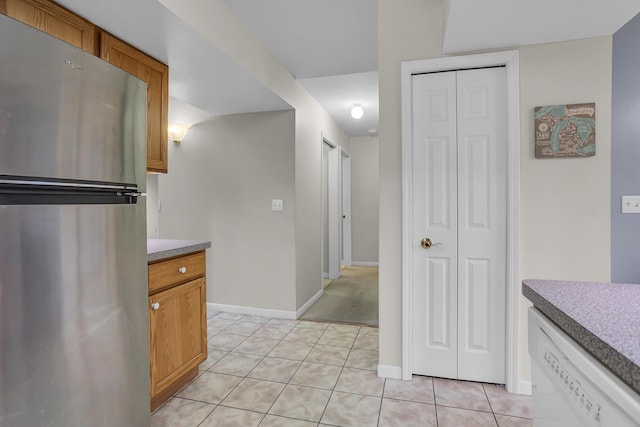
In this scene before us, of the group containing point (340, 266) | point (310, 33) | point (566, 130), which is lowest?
point (340, 266)

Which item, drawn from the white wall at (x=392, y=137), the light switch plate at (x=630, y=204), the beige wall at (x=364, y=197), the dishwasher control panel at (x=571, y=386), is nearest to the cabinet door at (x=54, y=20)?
the white wall at (x=392, y=137)

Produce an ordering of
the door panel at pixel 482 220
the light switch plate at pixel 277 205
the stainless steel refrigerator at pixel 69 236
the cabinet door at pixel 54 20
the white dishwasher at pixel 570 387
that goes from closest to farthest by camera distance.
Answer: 1. the white dishwasher at pixel 570 387
2. the stainless steel refrigerator at pixel 69 236
3. the cabinet door at pixel 54 20
4. the door panel at pixel 482 220
5. the light switch plate at pixel 277 205

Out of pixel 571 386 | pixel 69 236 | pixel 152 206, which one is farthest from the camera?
pixel 152 206

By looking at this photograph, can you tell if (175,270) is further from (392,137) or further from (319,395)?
(392,137)

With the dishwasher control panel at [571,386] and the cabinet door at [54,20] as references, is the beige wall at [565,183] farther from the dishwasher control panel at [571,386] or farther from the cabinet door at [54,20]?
the cabinet door at [54,20]

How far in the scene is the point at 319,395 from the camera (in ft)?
6.63

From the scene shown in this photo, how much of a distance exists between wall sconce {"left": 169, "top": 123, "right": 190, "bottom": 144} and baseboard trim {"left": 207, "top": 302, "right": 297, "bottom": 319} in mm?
1801

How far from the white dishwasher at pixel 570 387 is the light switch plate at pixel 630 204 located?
4.78 ft

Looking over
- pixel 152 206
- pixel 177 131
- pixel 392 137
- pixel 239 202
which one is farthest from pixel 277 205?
pixel 392 137

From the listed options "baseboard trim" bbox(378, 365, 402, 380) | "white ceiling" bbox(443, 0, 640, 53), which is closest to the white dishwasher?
"baseboard trim" bbox(378, 365, 402, 380)

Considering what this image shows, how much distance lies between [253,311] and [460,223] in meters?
2.30

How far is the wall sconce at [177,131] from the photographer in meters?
3.61

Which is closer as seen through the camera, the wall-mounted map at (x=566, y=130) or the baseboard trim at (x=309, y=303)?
the wall-mounted map at (x=566, y=130)

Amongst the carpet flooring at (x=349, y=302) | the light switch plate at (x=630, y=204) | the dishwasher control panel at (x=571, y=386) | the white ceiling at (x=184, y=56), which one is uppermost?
the white ceiling at (x=184, y=56)
